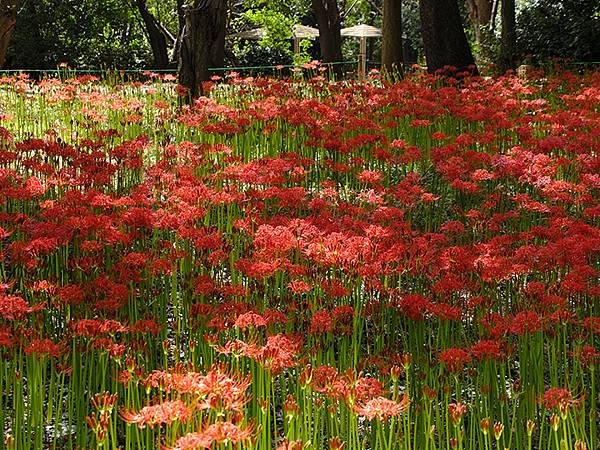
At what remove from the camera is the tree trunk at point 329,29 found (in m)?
21.0

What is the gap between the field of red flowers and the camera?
9.93 feet

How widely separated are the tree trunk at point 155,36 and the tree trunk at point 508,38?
12132 mm

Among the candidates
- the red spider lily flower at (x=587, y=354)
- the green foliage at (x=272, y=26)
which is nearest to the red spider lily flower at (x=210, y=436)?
the red spider lily flower at (x=587, y=354)

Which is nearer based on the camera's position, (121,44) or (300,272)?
(300,272)

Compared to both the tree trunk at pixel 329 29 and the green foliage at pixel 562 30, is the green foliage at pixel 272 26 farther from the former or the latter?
the green foliage at pixel 562 30

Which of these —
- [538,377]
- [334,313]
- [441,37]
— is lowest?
[538,377]

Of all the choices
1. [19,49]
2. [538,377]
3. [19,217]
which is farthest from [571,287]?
[19,49]

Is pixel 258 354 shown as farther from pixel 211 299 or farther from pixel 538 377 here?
pixel 211 299

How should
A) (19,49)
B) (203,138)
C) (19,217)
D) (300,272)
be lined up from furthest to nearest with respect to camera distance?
1. (19,49)
2. (203,138)
3. (19,217)
4. (300,272)

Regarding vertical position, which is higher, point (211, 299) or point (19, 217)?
point (19, 217)

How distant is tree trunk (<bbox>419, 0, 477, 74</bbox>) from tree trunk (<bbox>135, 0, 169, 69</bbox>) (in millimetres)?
15518

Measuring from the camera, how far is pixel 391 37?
1617 cm

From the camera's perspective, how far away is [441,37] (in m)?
13.3

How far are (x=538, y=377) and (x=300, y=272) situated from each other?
113 centimetres
